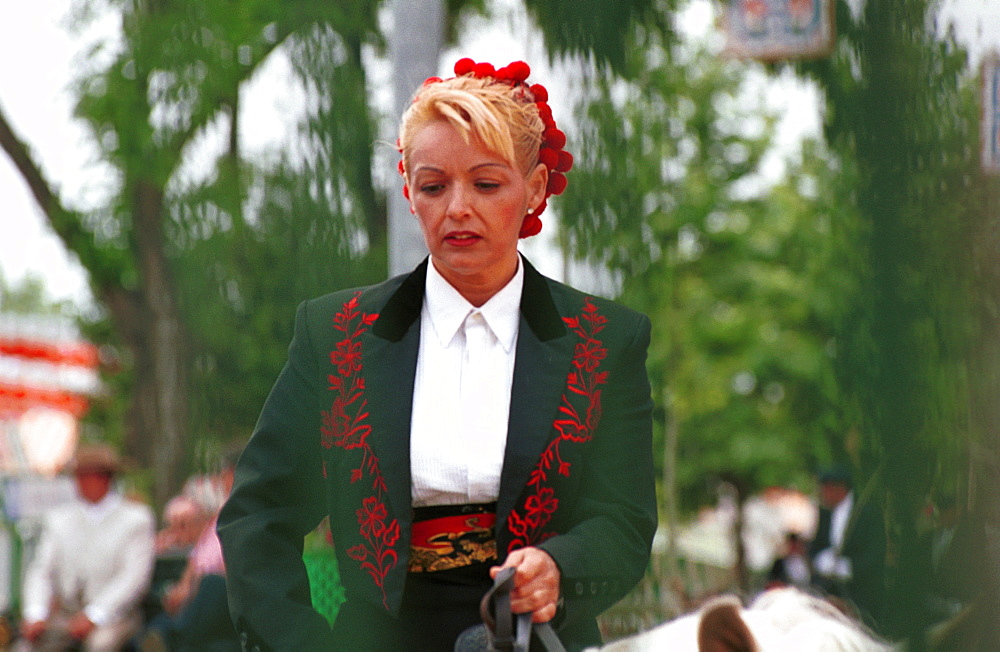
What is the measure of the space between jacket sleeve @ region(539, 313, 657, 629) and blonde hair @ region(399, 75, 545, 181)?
0.78 feet

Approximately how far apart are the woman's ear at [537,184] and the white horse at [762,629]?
1.65 ft

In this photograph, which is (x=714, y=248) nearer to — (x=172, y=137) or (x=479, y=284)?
(x=479, y=284)

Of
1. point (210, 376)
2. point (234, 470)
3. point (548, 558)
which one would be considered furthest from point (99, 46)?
point (548, 558)

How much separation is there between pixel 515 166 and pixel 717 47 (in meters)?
0.28

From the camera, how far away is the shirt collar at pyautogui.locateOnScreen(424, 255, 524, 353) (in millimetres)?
1248

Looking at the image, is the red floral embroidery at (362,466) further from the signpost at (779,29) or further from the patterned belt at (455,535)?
the signpost at (779,29)

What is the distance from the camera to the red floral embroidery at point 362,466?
3.92 ft

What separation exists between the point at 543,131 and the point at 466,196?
11 cm

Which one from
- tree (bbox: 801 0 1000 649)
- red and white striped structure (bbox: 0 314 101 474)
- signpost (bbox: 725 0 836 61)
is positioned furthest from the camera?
red and white striped structure (bbox: 0 314 101 474)

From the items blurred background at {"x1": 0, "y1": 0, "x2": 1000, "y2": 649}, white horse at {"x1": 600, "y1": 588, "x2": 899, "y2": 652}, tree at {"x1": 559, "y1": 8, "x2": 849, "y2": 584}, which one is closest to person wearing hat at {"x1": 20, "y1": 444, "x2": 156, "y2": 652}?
tree at {"x1": 559, "y1": 8, "x2": 849, "y2": 584}

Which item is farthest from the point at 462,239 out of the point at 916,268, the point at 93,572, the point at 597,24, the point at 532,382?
the point at 93,572

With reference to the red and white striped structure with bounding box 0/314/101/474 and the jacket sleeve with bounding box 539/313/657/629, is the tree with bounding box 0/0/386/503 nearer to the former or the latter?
the jacket sleeve with bounding box 539/313/657/629

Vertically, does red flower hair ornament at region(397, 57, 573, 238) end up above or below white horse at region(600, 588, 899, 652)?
above

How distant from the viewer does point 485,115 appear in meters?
1.13
